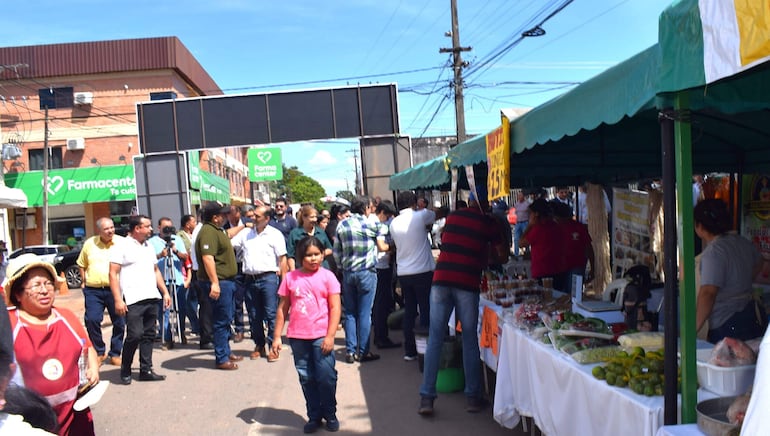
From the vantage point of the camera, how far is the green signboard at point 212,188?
27344 millimetres

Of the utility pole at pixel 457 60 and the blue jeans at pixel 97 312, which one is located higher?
the utility pole at pixel 457 60

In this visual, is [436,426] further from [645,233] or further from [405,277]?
[645,233]

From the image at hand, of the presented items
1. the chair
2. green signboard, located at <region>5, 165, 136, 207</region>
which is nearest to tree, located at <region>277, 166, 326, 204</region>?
green signboard, located at <region>5, 165, 136, 207</region>

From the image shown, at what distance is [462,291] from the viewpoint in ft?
16.6

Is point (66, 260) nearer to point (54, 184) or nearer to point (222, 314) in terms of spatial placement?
point (54, 184)

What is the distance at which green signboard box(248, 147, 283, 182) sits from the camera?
26.8 meters

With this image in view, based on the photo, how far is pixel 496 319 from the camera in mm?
5266

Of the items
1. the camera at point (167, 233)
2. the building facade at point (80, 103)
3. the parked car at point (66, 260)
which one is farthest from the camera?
the building facade at point (80, 103)

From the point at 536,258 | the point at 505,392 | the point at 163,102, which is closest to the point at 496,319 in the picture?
the point at 505,392

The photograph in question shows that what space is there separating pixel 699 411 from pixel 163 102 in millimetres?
16776

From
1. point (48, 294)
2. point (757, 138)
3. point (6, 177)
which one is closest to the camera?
point (48, 294)

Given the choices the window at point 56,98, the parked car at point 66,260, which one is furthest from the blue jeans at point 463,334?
the window at point 56,98

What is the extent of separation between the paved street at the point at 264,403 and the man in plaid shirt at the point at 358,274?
28 centimetres

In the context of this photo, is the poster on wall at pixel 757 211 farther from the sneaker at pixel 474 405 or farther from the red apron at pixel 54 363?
the red apron at pixel 54 363
